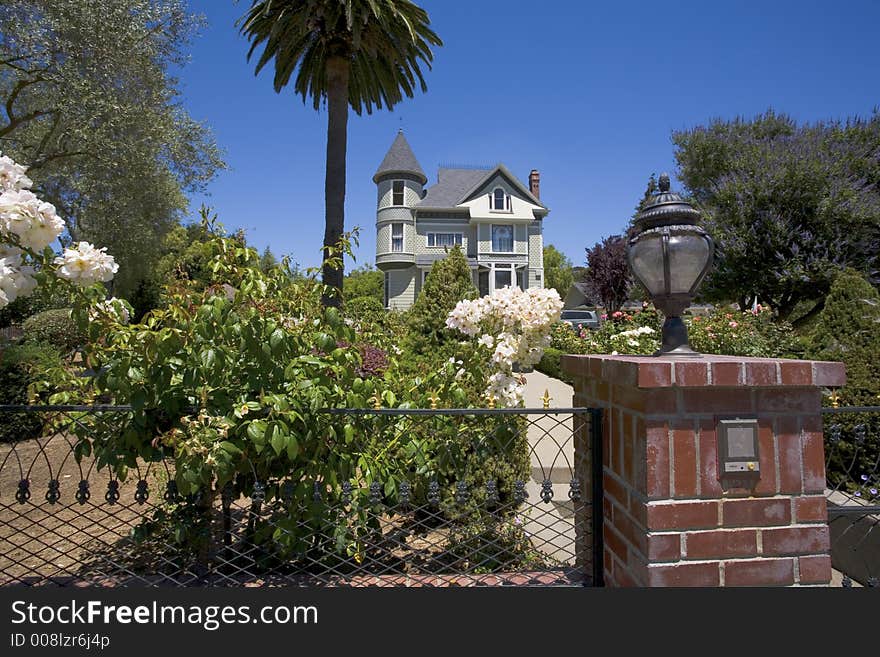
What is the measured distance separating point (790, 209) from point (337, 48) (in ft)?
46.7

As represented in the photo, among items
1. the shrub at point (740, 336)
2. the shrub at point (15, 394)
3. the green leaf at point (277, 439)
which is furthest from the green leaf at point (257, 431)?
the shrub at point (15, 394)

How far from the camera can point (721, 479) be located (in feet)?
4.97

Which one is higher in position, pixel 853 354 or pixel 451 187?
pixel 451 187

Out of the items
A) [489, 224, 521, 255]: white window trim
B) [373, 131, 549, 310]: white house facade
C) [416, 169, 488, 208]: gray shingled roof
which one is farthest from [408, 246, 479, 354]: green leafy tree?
[489, 224, 521, 255]: white window trim

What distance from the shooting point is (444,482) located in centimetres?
341

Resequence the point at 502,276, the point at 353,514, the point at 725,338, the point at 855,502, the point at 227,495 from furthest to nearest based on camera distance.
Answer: the point at 502,276 < the point at 725,338 < the point at 855,502 < the point at 227,495 < the point at 353,514

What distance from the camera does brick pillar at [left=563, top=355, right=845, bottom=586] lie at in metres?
1.49

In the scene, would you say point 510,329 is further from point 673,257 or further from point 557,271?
point 557,271

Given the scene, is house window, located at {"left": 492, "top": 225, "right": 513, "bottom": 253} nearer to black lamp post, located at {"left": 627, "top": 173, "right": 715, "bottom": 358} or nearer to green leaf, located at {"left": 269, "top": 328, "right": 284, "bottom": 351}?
black lamp post, located at {"left": 627, "top": 173, "right": 715, "bottom": 358}

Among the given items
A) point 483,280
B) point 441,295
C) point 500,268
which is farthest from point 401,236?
point 441,295

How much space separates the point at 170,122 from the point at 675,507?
1388 centimetres

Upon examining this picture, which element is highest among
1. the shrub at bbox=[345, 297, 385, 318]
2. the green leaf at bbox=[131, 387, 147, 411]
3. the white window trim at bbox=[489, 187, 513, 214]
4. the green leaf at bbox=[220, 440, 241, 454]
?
the white window trim at bbox=[489, 187, 513, 214]

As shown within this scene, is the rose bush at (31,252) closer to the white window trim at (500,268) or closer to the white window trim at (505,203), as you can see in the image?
the white window trim at (500,268)

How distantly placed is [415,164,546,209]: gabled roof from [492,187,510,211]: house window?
0.85 metres
